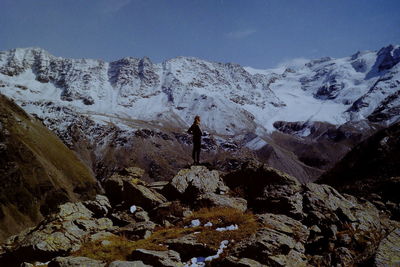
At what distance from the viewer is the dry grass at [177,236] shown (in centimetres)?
1461

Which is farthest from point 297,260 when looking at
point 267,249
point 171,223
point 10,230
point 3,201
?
point 3,201

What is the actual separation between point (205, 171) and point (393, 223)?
11.3 meters

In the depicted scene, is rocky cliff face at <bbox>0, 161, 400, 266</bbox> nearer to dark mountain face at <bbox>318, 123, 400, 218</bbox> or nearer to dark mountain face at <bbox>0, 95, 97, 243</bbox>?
dark mountain face at <bbox>318, 123, 400, 218</bbox>

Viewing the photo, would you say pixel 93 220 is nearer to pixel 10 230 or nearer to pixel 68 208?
pixel 68 208

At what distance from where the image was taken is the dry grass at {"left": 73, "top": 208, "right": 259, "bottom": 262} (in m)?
14.6

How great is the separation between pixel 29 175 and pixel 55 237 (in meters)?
119

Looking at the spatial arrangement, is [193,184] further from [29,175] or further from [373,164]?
[29,175]

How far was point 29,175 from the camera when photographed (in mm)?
122688

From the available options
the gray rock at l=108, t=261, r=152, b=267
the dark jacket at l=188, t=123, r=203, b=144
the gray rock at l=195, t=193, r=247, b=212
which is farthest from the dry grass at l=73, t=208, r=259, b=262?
the dark jacket at l=188, t=123, r=203, b=144

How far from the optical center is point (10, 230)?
9644cm

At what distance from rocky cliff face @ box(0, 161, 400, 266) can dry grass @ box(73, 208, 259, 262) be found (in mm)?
44

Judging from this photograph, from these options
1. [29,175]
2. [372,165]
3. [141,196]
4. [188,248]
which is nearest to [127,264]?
[188,248]

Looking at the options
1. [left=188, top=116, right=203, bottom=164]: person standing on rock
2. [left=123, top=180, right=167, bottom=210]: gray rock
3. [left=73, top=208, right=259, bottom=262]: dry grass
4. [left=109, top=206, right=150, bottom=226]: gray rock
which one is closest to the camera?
[left=73, top=208, right=259, bottom=262]: dry grass

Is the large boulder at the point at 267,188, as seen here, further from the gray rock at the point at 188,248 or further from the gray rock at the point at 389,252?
the gray rock at the point at 188,248
